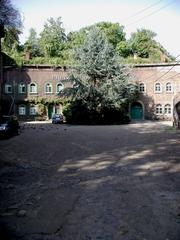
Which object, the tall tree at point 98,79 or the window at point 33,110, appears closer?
the tall tree at point 98,79

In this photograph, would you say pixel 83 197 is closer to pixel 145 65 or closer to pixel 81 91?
pixel 81 91

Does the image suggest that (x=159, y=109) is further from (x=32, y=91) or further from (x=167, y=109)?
(x=32, y=91)

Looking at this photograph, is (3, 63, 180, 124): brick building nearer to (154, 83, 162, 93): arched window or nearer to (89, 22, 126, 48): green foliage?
(154, 83, 162, 93): arched window

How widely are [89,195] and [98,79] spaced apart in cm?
3265

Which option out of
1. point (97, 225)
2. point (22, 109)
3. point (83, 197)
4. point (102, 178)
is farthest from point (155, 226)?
point (22, 109)

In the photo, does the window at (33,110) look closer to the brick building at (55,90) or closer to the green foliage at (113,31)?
the brick building at (55,90)

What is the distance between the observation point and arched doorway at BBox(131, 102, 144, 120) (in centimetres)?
4969

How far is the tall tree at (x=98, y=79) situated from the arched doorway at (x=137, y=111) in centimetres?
888

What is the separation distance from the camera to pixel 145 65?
4928 cm

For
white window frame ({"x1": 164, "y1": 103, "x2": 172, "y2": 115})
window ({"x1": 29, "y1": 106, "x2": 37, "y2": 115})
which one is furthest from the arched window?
window ({"x1": 29, "y1": 106, "x2": 37, "y2": 115})

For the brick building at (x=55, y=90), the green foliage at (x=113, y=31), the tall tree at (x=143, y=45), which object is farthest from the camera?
the tall tree at (x=143, y=45)

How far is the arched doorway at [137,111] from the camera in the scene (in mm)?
49688

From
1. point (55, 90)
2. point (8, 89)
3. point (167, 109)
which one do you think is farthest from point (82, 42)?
point (167, 109)

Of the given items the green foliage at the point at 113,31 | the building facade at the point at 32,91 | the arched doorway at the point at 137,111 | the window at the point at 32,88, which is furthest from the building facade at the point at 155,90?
the green foliage at the point at 113,31
